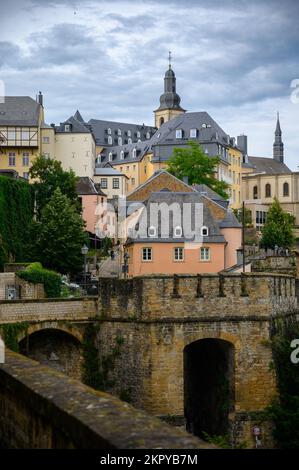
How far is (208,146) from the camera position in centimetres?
11125

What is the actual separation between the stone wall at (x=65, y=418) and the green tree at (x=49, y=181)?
48707 millimetres

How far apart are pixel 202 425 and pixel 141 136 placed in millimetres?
134597

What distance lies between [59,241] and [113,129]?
108m

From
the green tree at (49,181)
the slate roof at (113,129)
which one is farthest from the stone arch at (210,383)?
the slate roof at (113,129)

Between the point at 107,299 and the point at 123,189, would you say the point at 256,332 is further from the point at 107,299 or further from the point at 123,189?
the point at 123,189

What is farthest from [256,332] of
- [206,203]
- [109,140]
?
[109,140]

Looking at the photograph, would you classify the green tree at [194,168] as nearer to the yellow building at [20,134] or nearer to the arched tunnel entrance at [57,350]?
the yellow building at [20,134]

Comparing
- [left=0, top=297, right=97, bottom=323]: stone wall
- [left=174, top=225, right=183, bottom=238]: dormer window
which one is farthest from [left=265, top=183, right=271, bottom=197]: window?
[left=0, top=297, right=97, bottom=323]: stone wall

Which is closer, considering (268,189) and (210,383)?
(210,383)


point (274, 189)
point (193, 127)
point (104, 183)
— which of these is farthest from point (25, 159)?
point (274, 189)

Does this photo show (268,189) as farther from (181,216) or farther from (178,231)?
(178,231)

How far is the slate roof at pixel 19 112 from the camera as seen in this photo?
Answer: 288 feet

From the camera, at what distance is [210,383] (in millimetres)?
28422

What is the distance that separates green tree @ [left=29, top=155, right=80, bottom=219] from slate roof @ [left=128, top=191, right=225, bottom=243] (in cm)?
1022
